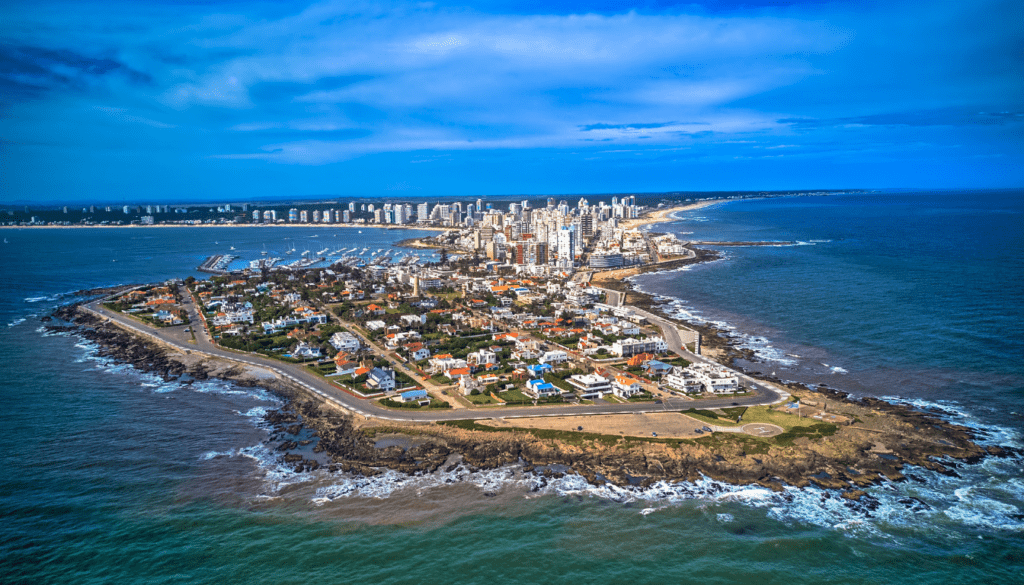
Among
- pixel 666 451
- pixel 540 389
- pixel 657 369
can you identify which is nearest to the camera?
pixel 666 451

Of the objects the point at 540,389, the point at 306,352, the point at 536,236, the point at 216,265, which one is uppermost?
the point at 536,236

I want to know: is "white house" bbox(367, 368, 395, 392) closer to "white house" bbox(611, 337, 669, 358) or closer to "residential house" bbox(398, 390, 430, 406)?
"residential house" bbox(398, 390, 430, 406)

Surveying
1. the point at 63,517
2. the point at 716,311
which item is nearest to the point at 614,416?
the point at 63,517

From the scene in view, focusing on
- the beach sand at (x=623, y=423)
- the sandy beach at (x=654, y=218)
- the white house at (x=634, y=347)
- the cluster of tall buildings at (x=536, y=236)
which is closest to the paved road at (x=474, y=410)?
the beach sand at (x=623, y=423)

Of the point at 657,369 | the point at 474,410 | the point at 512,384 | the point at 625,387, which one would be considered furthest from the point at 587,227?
the point at 474,410

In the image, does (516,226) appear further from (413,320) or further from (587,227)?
(413,320)

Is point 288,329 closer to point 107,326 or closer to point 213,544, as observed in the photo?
point 107,326

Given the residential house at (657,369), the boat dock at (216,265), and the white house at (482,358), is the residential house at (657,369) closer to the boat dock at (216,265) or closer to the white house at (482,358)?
the white house at (482,358)

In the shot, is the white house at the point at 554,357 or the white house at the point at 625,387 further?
the white house at the point at 554,357

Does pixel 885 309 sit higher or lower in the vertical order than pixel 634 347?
higher
